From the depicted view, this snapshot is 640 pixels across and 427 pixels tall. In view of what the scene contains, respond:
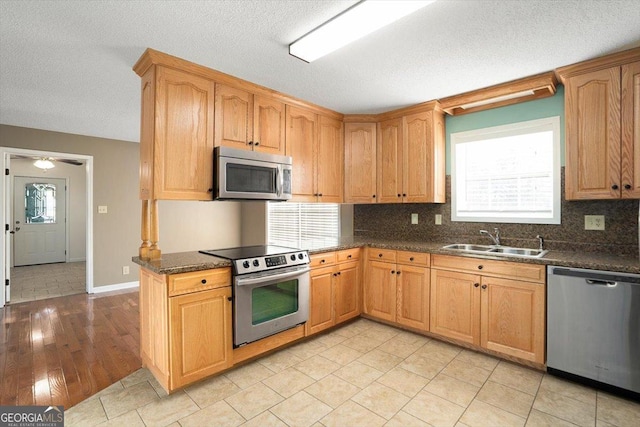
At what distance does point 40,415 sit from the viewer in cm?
196

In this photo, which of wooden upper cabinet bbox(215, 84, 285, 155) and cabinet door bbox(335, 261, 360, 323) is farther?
cabinet door bbox(335, 261, 360, 323)

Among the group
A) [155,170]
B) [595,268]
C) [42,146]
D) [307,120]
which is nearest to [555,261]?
[595,268]

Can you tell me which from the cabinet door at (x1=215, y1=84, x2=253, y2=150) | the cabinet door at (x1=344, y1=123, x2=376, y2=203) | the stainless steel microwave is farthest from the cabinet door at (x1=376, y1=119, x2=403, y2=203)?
the cabinet door at (x1=215, y1=84, x2=253, y2=150)

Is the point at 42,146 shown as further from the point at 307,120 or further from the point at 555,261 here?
the point at 555,261

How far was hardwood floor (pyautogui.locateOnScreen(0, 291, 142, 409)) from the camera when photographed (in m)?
2.23

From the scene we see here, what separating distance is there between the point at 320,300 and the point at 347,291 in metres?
0.40

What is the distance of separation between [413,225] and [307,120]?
173cm

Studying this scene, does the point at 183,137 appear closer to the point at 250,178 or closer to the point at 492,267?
the point at 250,178

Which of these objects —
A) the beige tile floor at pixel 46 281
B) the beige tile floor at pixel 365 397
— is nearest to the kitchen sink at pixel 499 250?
the beige tile floor at pixel 365 397

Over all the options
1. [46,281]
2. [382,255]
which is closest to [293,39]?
[382,255]

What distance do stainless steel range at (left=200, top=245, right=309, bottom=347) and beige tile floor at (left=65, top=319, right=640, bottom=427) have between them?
1.03ft

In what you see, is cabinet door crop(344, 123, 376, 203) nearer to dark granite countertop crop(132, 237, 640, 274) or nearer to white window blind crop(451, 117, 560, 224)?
white window blind crop(451, 117, 560, 224)

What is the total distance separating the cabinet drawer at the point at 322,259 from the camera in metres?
3.02

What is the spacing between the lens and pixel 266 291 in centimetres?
260
